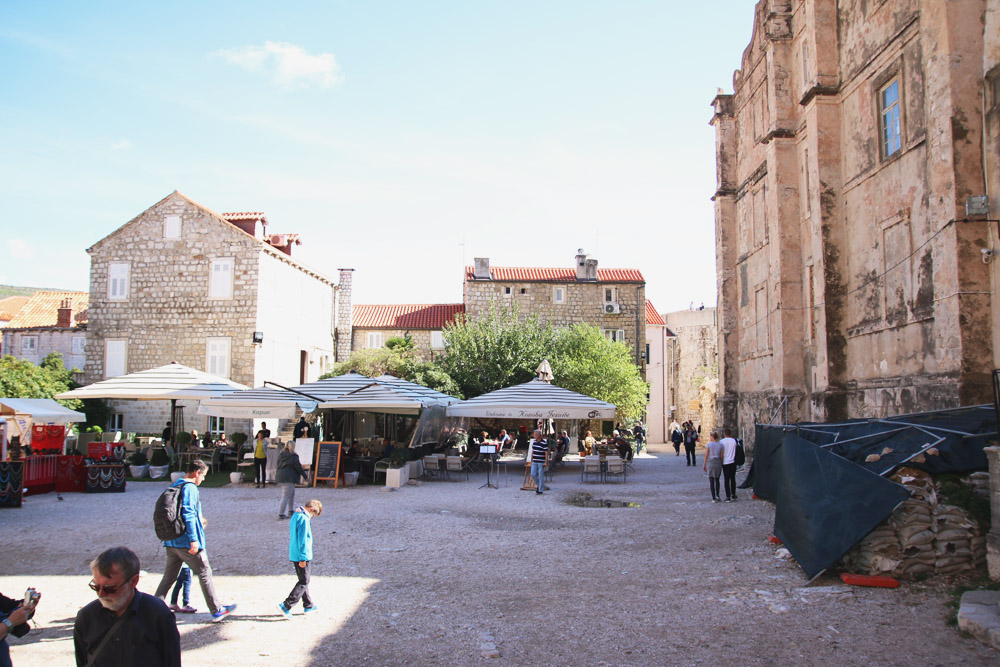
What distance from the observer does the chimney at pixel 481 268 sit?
132 ft

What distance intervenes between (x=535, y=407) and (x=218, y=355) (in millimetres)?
16610

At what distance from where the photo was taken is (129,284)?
2911cm

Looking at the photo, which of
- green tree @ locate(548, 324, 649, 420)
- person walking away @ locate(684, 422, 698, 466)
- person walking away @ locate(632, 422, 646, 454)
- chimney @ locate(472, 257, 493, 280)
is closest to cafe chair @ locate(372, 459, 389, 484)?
person walking away @ locate(684, 422, 698, 466)

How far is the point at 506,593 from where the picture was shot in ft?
23.4

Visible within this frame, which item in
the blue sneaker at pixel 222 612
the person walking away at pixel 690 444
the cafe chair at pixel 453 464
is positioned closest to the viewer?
the blue sneaker at pixel 222 612

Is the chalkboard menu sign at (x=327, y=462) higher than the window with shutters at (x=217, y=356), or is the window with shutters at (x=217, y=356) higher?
the window with shutters at (x=217, y=356)

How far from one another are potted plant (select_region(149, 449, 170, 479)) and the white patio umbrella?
746 centimetres

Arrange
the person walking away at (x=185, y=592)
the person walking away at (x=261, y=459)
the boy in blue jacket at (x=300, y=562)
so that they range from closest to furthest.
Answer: the boy in blue jacket at (x=300, y=562) → the person walking away at (x=185, y=592) → the person walking away at (x=261, y=459)

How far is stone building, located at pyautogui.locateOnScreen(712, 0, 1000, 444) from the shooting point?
1105 cm

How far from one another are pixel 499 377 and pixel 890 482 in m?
23.2

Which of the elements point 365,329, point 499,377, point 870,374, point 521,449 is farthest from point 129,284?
point 870,374

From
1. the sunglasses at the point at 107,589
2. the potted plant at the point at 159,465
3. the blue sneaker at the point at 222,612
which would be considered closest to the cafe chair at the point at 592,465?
the potted plant at the point at 159,465

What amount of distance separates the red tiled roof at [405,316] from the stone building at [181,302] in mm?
9867

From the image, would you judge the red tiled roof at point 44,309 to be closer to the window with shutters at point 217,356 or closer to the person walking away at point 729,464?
the window with shutters at point 217,356
